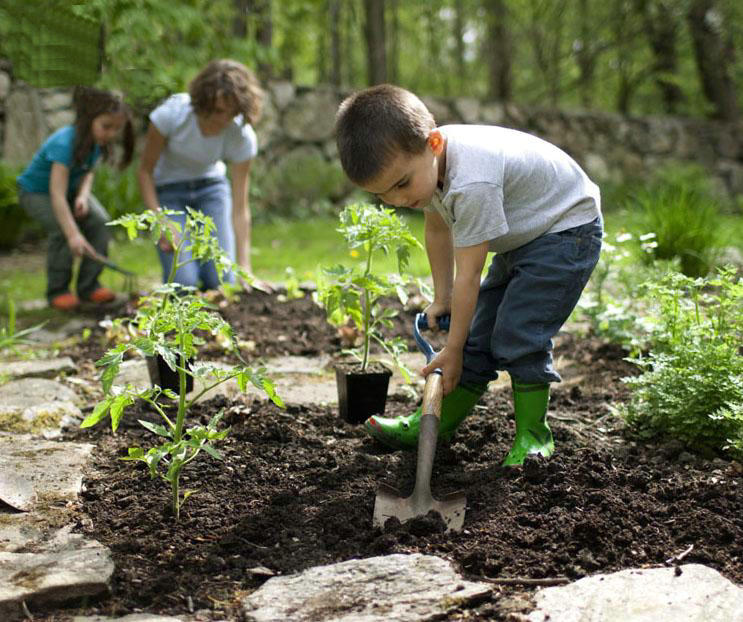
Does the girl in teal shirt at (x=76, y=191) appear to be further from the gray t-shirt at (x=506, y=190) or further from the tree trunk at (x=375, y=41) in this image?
the tree trunk at (x=375, y=41)

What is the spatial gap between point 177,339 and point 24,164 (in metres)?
6.21

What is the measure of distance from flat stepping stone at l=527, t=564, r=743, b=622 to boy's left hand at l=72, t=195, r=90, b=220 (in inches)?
152

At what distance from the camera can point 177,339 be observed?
1947mm

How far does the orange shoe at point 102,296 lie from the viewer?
15.5ft

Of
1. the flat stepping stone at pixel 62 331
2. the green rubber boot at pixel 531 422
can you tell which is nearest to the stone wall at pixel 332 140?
the flat stepping stone at pixel 62 331

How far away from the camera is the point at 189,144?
454 centimetres

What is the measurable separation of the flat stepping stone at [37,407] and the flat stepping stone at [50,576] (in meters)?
0.92

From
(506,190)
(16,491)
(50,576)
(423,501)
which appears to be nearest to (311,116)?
(506,190)

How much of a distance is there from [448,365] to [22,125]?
6621mm

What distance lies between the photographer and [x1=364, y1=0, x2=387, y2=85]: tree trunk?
9.74 m

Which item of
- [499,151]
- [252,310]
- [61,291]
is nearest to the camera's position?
[499,151]

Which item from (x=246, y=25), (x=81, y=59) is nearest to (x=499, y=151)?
(x=81, y=59)

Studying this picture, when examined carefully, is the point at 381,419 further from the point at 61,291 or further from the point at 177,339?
the point at 61,291

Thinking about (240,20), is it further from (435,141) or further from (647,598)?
(647,598)
